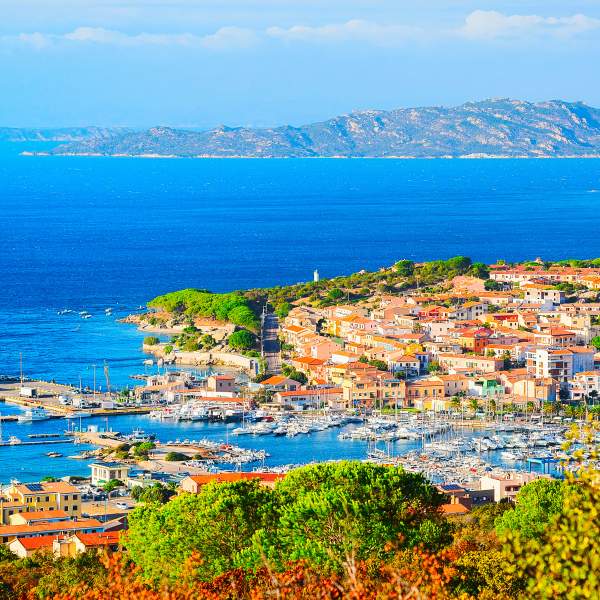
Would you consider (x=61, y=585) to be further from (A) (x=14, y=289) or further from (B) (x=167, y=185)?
(B) (x=167, y=185)

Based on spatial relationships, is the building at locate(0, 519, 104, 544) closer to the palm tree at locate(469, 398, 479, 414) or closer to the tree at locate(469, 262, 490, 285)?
the palm tree at locate(469, 398, 479, 414)

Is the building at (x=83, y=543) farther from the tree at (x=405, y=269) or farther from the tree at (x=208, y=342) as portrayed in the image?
the tree at (x=405, y=269)

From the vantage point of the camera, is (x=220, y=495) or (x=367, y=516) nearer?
(x=367, y=516)

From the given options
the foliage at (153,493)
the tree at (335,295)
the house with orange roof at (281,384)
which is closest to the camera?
the foliage at (153,493)

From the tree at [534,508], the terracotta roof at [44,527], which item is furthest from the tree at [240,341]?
the tree at [534,508]

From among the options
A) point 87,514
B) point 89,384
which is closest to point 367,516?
point 87,514

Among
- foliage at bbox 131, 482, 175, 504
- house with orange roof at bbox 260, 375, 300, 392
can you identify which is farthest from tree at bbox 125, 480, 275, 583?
house with orange roof at bbox 260, 375, 300, 392
